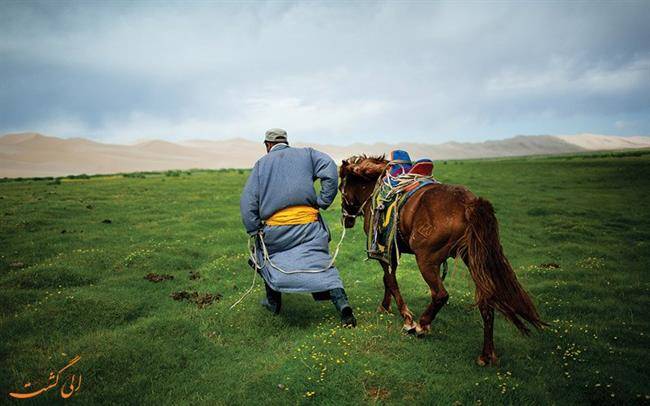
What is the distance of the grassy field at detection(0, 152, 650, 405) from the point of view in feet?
15.8

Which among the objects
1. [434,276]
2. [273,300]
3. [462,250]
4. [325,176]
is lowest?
[273,300]

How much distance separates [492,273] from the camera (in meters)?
5.00

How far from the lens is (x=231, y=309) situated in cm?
748

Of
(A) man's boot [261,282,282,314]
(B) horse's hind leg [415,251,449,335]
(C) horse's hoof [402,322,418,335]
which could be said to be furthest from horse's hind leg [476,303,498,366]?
(A) man's boot [261,282,282,314]

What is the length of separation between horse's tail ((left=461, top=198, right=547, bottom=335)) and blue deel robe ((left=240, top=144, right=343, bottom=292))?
7.70 ft

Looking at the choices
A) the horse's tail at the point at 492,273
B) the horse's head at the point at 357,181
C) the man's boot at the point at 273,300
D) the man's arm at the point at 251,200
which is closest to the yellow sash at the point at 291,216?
the man's arm at the point at 251,200

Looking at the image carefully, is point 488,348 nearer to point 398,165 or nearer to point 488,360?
point 488,360

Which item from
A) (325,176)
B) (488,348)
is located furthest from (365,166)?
(488,348)

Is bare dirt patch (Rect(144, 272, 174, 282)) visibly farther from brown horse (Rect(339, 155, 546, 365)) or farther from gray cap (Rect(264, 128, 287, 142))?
brown horse (Rect(339, 155, 546, 365))

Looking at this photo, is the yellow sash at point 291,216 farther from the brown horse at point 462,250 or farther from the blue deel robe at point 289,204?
the brown horse at point 462,250

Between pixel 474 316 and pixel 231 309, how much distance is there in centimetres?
479

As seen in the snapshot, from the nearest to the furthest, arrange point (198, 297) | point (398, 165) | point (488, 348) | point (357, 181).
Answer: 1. point (488, 348)
2. point (398, 165)
3. point (357, 181)
4. point (198, 297)

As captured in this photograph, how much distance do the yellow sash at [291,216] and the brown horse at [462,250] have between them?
168cm

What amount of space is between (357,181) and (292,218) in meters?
1.64
